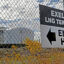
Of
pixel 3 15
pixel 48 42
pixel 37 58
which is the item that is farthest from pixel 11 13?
pixel 48 42

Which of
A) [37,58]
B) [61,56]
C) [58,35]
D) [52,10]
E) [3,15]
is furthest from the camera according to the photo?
[58,35]

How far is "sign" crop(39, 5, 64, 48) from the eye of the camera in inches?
149

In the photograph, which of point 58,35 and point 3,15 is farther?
point 58,35

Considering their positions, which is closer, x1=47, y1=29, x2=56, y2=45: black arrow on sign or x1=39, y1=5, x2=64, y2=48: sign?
x1=39, y1=5, x2=64, y2=48: sign

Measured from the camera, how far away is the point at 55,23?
173 inches

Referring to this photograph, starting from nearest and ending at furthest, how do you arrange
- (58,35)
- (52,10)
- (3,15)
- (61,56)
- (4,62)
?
(4,62), (3,15), (61,56), (52,10), (58,35)

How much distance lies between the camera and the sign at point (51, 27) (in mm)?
3782

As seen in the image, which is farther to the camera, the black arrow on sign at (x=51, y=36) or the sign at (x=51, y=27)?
the black arrow on sign at (x=51, y=36)

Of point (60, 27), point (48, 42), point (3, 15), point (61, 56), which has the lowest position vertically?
point (61, 56)

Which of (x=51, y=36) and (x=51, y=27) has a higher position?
(x=51, y=27)

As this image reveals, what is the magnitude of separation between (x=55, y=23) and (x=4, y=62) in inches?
75.5

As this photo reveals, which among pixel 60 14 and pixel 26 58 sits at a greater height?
pixel 60 14

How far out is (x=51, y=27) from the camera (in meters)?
4.18

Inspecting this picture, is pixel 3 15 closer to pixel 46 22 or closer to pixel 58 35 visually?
pixel 46 22
